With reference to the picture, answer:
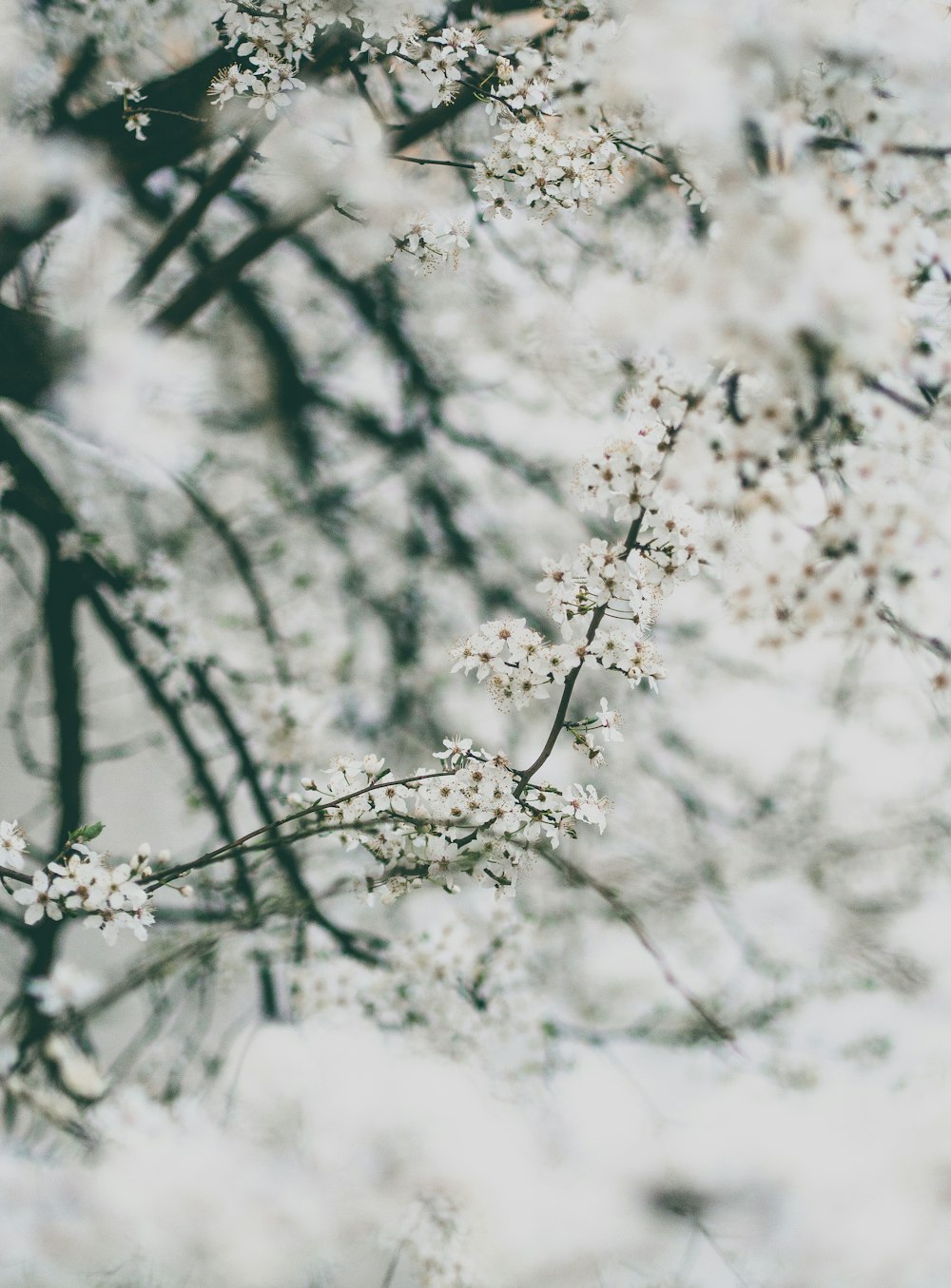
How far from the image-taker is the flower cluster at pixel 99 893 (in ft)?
2.78

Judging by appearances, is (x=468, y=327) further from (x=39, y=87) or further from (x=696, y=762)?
(x=696, y=762)

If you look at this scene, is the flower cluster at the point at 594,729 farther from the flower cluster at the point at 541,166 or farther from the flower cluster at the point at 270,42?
the flower cluster at the point at 270,42

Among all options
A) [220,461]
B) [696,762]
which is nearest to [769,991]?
[696,762]

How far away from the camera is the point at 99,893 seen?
2.78 ft

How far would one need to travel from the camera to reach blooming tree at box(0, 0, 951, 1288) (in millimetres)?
947

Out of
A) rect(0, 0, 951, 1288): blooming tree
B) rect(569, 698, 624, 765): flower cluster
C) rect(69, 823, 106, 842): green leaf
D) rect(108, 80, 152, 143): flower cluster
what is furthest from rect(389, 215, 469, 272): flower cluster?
rect(69, 823, 106, 842): green leaf

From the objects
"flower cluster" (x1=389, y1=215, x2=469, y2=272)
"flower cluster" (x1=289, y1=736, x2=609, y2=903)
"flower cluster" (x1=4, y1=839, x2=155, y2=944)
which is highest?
"flower cluster" (x1=389, y1=215, x2=469, y2=272)

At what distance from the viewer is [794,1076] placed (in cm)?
217

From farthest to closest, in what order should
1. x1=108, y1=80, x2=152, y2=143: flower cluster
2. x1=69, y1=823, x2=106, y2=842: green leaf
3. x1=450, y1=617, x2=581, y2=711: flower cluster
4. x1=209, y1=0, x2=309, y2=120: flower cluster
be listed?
x1=108, y1=80, x2=152, y2=143: flower cluster, x1=209, y1=0, x2=309, y2=120: flower cluster, x1=450, y1=617, x2=581, y2=711: flower cluster, x1=69, y1=823, x2=106, y2=842: green leaf

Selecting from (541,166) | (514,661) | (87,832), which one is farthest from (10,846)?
(541,166)

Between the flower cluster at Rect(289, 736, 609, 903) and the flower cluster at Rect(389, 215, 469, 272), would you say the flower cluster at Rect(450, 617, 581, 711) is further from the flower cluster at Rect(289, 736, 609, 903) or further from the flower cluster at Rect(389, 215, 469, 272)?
the flower cluster at Rect(389, 215, 469, 272)

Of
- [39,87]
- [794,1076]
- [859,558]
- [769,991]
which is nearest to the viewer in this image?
[859,558]

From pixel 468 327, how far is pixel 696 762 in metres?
1.72

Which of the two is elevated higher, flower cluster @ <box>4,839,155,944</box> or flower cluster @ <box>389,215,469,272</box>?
flower cluster @ <box>389,215,469,272</box>
